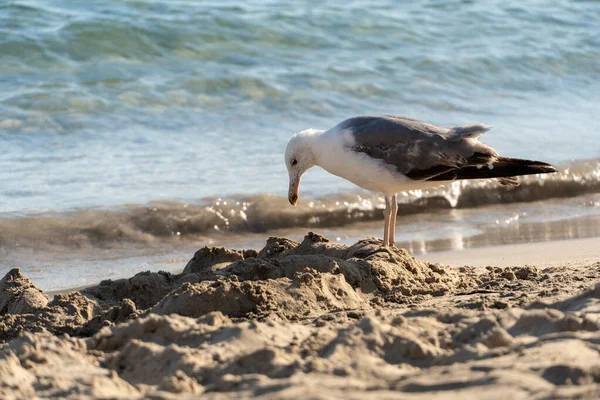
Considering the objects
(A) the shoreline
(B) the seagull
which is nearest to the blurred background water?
(A) the shoreline

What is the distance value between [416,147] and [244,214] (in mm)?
2475

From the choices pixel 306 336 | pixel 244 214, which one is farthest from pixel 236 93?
pixel 306 336

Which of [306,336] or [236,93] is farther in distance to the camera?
[236,93]

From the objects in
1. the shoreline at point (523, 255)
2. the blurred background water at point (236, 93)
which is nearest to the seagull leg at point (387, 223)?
Answer: the shoreline at point (523, 255)

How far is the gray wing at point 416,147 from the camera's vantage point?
19.1ft

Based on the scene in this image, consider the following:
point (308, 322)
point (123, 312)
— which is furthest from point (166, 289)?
point (308, 322)

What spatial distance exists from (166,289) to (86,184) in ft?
12.0

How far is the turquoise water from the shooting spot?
28.7 feet

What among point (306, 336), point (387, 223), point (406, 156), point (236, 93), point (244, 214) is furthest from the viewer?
point (236, 93)

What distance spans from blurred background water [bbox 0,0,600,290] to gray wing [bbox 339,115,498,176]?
202 cm

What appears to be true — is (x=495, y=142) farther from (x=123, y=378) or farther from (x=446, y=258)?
(x=123, y=378)

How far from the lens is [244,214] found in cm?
793

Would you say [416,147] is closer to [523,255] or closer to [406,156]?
[406,156]

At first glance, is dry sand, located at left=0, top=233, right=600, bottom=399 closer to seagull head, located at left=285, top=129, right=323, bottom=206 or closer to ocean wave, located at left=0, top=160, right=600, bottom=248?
seagull head, located at left=285, top=129, right=323, bottom=206
